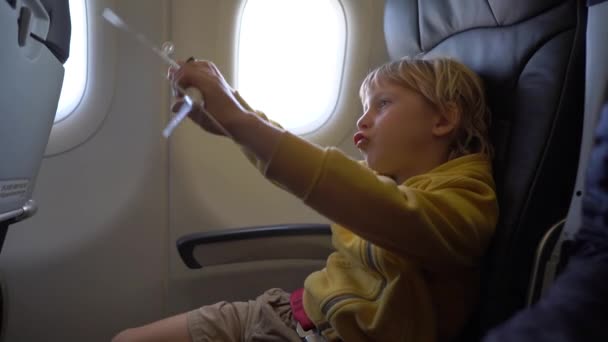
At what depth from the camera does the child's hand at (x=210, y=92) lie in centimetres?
62

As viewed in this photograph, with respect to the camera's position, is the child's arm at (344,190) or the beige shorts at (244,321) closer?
the child's arm at (344,190)

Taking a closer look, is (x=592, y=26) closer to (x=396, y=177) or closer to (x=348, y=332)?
(x=396, y=177)

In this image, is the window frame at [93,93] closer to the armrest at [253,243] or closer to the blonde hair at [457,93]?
the armrest at [253,243]

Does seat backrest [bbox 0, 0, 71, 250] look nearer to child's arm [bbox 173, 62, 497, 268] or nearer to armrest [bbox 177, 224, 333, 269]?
child's arm [bbox 173, 62, 497, 268]

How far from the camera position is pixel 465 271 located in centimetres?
79

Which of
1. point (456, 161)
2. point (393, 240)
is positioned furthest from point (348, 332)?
point (456, 161)

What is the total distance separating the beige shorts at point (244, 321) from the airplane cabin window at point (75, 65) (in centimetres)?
70

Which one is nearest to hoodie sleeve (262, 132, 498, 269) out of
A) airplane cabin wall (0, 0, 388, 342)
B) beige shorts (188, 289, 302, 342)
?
beige shorts (188, 289, 302, 342)

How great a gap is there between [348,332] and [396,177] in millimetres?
305

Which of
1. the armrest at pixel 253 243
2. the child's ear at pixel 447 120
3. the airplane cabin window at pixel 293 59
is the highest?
the airplane cabin window at pixel 293 59

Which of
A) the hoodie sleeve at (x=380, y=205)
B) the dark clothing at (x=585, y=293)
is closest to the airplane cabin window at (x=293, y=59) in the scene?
the hoodie sleeve at (x=380, y=205)

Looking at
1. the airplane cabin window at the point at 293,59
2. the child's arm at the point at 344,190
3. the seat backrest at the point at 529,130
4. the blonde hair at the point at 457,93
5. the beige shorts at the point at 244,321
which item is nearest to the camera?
the child's arm at the point at 344,190

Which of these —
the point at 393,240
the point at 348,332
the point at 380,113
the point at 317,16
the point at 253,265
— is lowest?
the point at 253,265

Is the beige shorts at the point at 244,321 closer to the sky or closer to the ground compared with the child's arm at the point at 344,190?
closer to the ground
